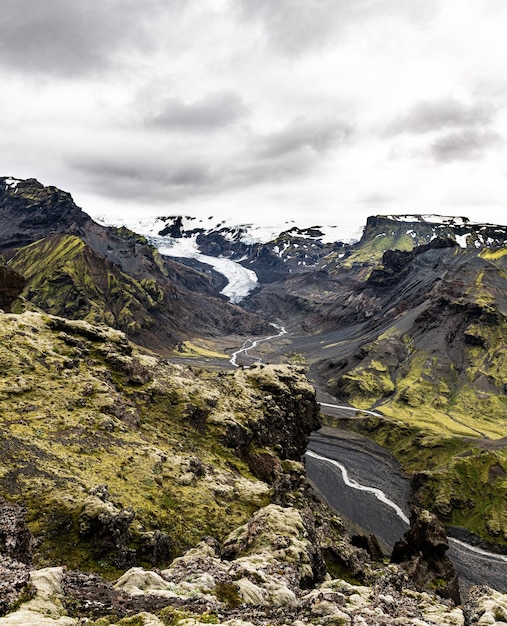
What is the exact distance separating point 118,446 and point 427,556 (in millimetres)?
47301

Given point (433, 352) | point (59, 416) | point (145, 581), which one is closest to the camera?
point (145, 581)

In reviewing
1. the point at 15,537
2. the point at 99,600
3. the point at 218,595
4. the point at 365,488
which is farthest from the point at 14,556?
the point at 365,488

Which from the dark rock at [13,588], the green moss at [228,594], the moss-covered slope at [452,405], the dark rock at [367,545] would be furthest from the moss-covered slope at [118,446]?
the moss-covered slope at [452,405]

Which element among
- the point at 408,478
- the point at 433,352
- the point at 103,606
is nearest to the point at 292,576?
the point at 103,606

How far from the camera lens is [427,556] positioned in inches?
2185

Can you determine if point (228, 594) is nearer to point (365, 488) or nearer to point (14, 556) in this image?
point (14, 556)

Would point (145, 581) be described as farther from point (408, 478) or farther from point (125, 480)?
point (408, 478)

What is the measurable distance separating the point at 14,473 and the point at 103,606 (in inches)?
609

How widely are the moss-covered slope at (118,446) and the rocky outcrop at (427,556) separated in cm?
2185

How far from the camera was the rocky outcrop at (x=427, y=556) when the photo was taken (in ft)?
168

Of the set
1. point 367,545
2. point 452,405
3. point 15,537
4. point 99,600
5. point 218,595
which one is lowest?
point 367,545

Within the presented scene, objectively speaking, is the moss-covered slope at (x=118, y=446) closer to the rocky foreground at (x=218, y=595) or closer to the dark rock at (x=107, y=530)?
the dark rock at (x=107, y=530)

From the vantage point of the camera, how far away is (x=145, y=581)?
59.8ft

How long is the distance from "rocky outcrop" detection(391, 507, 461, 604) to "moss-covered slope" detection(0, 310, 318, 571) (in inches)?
860
